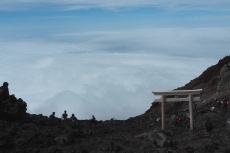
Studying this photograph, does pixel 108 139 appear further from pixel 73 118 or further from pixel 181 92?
pixel 73 118

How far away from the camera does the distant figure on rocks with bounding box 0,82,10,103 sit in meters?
31.3

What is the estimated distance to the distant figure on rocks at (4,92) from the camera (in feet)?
103

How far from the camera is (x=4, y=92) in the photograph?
3161 cm

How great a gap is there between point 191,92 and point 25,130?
1312 cm

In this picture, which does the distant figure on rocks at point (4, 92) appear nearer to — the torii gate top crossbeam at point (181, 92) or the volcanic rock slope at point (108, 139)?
the volcanic rock slope at point (108, 139)

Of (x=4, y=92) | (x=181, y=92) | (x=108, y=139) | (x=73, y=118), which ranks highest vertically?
(x=4, y=92)

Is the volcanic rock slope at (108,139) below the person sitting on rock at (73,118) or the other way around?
below

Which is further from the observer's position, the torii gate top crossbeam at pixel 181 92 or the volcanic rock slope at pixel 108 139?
the torii gate top crossbeam at pixel 181 92

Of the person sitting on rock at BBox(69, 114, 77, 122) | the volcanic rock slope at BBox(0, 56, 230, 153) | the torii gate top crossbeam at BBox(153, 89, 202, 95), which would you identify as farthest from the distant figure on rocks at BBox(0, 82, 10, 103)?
the torii gate top crossbeam at BBox(153, 89, 202, 95)

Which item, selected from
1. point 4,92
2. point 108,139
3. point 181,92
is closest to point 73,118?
point 4,92

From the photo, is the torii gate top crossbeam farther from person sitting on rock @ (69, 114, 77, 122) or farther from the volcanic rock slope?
person sitting on rock @ (69, 114, 77, 122)

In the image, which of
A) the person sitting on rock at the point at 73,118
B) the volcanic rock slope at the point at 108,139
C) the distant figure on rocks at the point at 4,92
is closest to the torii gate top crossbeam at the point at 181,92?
the volcanic rock slope at the point at 108,139

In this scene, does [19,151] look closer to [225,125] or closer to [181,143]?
[181,143]

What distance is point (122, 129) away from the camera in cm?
3062
